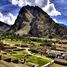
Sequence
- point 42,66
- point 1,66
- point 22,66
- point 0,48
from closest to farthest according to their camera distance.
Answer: point 1,66 → point 22,66 → point 42,66 → point 0,48

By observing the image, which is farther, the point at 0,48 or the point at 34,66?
the point at 0,48

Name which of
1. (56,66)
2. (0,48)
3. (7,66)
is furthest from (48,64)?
(0,48)

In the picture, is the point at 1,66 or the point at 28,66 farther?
the point at 28,66

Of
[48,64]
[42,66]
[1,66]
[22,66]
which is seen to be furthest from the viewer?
[48,64]

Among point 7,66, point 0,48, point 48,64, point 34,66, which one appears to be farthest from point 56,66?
point 0,48

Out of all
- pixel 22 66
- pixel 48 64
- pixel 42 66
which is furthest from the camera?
pixel 48 64

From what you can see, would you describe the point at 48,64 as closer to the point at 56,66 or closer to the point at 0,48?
the point at 56,66

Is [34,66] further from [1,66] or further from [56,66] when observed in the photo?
[1,66]

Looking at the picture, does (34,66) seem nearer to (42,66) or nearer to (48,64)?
(42,66)

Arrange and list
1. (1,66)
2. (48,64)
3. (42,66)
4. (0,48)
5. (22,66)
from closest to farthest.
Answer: (1,66), (22,66), (42,66), (48,64), (0,48)
